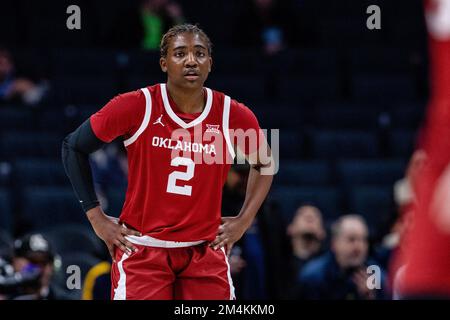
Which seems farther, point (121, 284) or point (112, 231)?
point (112, 231)

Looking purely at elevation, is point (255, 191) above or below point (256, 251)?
above

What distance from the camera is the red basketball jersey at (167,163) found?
Answer: 5117 mm

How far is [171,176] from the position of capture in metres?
5.14

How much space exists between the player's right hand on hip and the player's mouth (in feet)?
2.59

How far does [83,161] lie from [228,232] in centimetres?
81

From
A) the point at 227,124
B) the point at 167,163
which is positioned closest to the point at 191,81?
the point at 227,124

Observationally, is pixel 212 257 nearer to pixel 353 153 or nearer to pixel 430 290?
pixel 430 290

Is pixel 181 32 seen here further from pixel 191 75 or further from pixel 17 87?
pixel 17 87

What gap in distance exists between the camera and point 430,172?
268 centimetres

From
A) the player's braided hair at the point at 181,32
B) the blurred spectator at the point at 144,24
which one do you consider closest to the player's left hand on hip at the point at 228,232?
the player's braided hair at the point at 181,32

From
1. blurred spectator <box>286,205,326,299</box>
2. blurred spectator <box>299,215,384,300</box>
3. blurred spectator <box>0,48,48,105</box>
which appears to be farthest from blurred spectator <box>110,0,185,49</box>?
blurred spectator <box>299,215,384,300</box>

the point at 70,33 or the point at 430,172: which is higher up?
the point at 70,33

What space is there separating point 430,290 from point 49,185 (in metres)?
8.14
